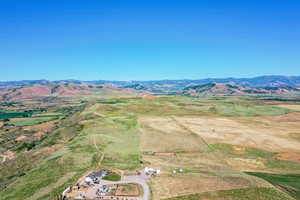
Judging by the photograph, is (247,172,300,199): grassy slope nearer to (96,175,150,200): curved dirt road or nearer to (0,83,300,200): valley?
(0,83,300,200): valley

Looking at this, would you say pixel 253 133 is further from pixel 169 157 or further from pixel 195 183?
pixel 195 183

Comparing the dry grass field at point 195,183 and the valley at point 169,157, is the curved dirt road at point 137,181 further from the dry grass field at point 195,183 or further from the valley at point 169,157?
the dry grass field at point 195,183

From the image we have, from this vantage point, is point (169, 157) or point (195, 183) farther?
point (169, 157)

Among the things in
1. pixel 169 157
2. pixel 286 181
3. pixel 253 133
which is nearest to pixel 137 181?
pixel 169 157

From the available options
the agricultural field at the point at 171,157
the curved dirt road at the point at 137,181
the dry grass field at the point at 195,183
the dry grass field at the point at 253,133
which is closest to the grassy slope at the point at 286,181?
the agricultural field at the point at 171,157

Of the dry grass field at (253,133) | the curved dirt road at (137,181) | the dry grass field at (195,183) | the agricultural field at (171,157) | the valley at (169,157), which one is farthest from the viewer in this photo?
the dry grass field at (253,133)

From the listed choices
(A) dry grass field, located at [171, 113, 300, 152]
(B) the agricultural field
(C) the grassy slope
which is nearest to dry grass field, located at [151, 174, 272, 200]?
(B) the agricultural field

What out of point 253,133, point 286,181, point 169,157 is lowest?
point 286,181

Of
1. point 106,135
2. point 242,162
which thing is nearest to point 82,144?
point 106,135
